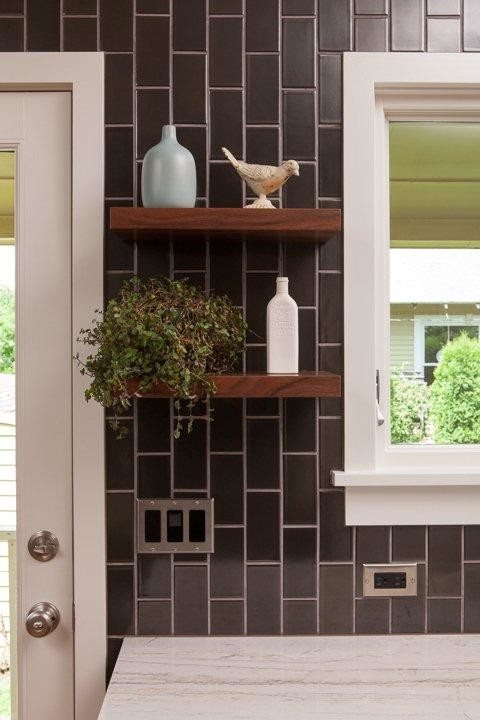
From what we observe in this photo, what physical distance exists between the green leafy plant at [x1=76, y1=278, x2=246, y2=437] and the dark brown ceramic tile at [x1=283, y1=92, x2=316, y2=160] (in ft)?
1.44

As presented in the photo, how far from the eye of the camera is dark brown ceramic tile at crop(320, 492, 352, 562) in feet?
5.18

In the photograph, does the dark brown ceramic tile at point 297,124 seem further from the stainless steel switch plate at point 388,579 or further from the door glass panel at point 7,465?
the stainless steel switch plate at point 388,579

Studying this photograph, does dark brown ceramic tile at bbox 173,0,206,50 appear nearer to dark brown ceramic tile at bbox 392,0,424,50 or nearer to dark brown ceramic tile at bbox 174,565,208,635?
dark brown ceramic tile at bbox 392,0,424,50

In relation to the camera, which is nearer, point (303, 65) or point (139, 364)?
point (139, 364)

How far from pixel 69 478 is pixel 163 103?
3.00 feet

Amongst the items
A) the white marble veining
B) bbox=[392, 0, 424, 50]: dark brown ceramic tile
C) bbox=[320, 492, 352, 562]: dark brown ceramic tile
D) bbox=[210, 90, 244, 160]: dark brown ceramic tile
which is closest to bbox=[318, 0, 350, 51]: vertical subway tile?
bbox=[392, 0, 424, 50]: dark brown ceramic tile

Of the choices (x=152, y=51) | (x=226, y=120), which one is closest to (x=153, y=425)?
(x=226, y=120)

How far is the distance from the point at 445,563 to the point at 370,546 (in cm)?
19

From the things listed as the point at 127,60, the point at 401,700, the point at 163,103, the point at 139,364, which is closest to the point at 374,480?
the point at 401,700

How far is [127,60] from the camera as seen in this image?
1.55m

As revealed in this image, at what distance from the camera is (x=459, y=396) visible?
166 cm

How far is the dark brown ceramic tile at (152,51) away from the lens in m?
1.55

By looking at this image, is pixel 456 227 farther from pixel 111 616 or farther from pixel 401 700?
pixel 111 616

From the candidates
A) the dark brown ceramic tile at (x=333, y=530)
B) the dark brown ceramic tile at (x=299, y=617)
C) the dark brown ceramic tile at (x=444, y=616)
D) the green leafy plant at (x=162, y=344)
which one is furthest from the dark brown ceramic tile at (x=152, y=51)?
the dark brown ceramic tile at (x=444, y=616)
